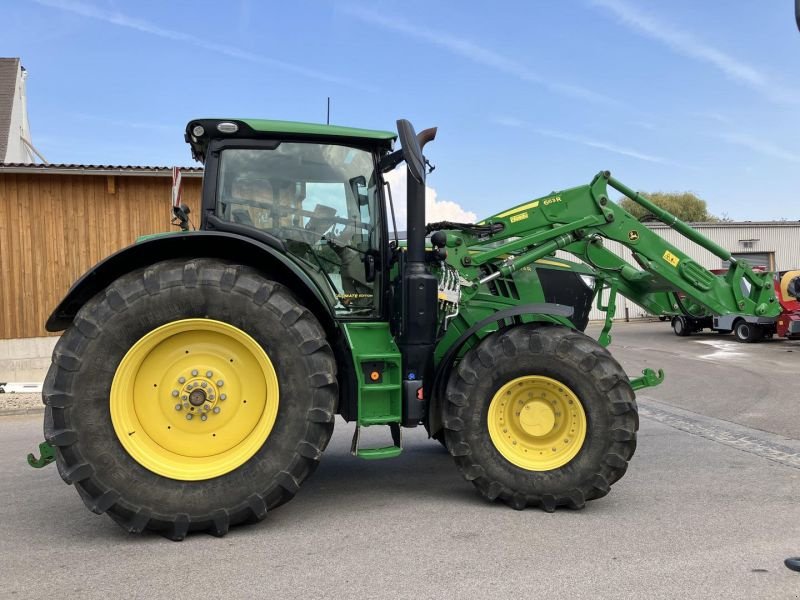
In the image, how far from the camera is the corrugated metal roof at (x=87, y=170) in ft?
34.9

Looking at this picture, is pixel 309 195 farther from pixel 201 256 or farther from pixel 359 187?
pixel 201 256

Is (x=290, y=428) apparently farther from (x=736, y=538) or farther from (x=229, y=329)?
(x=736, y=538)

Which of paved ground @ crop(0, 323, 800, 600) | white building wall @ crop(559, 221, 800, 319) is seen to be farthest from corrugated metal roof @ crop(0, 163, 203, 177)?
white building wall @ crop(559, 221, 800, 319)

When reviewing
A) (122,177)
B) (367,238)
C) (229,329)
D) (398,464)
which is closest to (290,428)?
(229,329)

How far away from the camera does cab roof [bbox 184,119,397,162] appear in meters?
4.18

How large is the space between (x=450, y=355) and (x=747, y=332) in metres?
16.7

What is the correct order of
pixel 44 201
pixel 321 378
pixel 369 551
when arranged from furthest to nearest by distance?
pixel 44 201, pixel 321 378, pixel 369 551

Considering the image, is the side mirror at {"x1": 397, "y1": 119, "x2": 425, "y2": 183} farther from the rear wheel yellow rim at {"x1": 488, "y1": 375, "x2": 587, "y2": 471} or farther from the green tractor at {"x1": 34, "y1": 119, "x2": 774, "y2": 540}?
the rear wheel yellow rim at {"x1": 488, "y1": 375, "x2": 587, "y2": 471}

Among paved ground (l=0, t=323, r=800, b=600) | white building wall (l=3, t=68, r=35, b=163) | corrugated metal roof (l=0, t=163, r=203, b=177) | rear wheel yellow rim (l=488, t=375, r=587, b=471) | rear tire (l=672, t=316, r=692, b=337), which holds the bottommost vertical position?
rear tire (l=672, t=316, r=692, b=337)

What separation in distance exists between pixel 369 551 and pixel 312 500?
1068 millimetres

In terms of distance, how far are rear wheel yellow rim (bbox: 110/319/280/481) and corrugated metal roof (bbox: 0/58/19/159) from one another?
683 inches

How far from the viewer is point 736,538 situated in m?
3.62

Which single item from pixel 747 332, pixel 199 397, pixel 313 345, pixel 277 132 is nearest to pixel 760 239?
pixel 747 332

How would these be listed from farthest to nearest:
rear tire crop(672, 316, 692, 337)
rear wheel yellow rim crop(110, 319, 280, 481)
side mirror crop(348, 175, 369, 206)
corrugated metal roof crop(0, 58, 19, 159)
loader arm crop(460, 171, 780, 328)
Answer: rear tire crop(672, 316, 692, 337) → corrugated metal roof crop(0, 58, 19, 159) → loader arm crop(460, 171, 780, 328) → side mirror crop(348, 175, 369, 206) → rear wheel yellow rim crop(110, 319, 280, 481)
